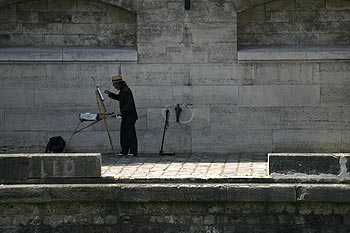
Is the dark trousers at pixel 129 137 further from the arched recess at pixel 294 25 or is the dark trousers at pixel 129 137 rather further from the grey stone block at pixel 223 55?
the arched recess at pixel 294 25

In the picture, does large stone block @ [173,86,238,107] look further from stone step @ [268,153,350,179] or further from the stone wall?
stone step @ [268,153,350,179]

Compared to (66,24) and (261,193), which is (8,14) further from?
(261,193)

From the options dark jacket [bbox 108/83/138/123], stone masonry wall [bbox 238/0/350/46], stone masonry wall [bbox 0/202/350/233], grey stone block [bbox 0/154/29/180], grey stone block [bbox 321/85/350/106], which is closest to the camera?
stone masonry wall [bbox 0/202/350/233]

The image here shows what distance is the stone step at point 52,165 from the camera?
12.9 metres

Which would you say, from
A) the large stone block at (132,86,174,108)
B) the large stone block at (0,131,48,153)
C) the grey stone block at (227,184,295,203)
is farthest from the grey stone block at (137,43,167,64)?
the grey stone block at (227,184,295,203)

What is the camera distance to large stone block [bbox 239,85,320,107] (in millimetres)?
17906

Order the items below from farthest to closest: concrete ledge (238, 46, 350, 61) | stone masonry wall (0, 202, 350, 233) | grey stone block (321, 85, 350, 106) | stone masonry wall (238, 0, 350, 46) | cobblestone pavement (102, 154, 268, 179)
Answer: stone masonry wall (238, 0, 350, 46) < grey stone block (321, 85, 350, 106) < concrete ledge (238, 46, 350, 61) < cobblestone pavement (102, 154, 268, 179) < stone masonry wall (0, 202, 350, 233)

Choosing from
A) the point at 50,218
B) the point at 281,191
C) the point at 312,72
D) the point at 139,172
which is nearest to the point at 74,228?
the point at 50,218

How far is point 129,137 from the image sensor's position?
56.3 feet

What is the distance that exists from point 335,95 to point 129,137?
3.97 metres

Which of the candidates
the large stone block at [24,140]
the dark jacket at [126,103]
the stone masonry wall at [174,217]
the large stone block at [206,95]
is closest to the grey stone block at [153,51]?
the large stone block at [206,95]

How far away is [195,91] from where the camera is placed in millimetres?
17969

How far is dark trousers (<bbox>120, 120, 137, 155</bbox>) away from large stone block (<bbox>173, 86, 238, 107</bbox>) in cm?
124

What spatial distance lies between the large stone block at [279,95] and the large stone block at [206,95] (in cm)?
19
